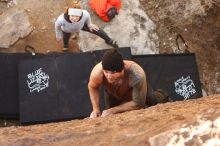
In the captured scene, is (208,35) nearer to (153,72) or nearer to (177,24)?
(177,24)

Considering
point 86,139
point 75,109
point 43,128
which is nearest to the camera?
point 86,139

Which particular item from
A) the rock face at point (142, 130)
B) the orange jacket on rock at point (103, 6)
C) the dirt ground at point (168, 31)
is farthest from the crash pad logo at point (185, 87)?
the rock face at point (142, 130)

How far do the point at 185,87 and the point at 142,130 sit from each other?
458cm

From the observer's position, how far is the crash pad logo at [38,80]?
24.7ft

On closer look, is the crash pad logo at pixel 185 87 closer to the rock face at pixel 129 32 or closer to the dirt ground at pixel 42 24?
the rock face at pixel 129 32

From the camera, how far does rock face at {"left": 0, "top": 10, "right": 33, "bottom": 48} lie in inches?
337

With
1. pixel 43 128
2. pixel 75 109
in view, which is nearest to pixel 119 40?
pixel 75 109

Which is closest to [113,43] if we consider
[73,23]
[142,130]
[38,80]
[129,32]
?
[129,32]

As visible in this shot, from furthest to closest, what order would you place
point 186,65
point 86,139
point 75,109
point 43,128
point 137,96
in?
point 186,65 → point 75,109 → point 137,96 → point 43,128 → point 86,139

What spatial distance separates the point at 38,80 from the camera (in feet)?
24.7

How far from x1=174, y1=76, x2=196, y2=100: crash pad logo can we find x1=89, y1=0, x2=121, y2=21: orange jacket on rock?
1955mm

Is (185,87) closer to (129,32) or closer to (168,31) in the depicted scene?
(168,31)

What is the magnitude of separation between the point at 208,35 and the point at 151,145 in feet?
20.3

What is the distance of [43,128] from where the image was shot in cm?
364
